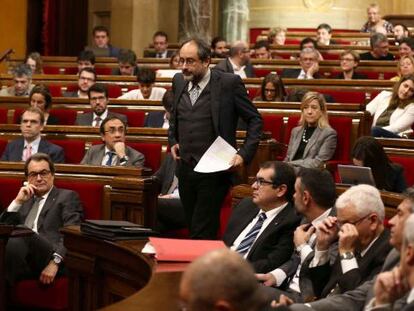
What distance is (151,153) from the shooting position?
7617 mm

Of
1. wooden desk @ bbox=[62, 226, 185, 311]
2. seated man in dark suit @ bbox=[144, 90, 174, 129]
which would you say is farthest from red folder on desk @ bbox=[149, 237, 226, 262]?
seated man in dark suit @ bbox=[144, 90, 174, 129]

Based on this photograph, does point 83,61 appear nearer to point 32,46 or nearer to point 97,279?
point 32,46

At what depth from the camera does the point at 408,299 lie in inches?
120

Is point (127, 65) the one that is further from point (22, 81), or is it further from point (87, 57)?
point (22, 81)

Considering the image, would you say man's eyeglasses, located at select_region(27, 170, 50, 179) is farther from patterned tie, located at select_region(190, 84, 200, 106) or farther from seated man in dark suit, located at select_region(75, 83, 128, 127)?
seated man in dark suit, located at select_region(75, 83, 128, 127)

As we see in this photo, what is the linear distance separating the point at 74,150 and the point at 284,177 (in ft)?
10.1

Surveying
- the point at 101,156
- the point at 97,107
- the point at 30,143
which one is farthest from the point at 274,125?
the point at 30,143

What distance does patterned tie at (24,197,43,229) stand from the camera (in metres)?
6.26

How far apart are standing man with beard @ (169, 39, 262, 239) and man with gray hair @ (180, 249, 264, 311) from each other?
333 centimetres

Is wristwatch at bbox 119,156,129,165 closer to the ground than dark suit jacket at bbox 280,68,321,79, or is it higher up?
closer to the ground

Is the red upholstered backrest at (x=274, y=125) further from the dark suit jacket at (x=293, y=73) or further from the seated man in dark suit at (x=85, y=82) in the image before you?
Result: the dark suit jacket at (x=293, y=73)

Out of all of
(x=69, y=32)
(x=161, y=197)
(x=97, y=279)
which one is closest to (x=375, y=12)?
(x=69, y=32)

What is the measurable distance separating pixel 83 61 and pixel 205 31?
2994mm

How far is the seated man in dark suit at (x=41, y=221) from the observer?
5902 mm
